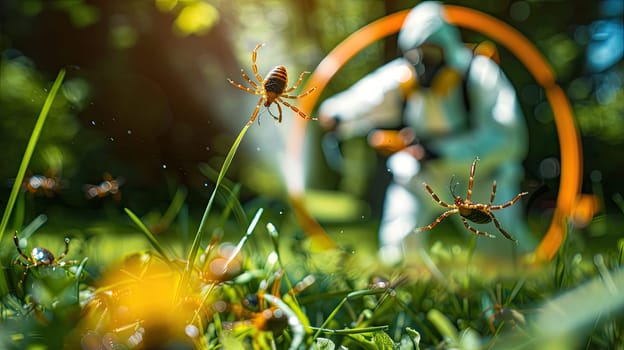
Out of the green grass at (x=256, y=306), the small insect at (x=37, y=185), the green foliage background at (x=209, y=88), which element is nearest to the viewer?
the green grass at (x=256, y=306)

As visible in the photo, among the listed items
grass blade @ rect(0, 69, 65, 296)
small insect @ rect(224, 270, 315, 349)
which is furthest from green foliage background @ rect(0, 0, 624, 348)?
small insect @ rect(224, 270, 315, 349)

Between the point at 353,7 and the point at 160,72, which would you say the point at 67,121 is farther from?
the point at 353,7

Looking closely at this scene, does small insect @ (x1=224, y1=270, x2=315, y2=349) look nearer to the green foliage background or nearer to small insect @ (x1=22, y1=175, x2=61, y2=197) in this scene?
small insect @ (x1=22, y1=175, x2=61, y2=197)

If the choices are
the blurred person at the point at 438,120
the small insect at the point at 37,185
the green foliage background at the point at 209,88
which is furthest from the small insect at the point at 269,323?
the blurred person at the point at 438,120

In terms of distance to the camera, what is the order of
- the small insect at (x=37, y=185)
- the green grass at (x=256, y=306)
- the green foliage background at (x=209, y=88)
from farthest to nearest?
1. the green foliage background at (x=209, y=88)
2. the small insect at (x=37, y=185)
3. the green grass at (x=256, y=306)

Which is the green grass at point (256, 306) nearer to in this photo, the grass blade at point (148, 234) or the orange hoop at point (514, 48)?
the grass blade at point (148, 234)

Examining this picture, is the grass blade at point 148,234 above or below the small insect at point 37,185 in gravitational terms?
above

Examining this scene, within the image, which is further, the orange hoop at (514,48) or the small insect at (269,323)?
the orange hoop at (514,48)

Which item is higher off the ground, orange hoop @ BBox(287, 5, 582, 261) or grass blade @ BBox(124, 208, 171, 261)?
grass blade @ BBox(124, 208, 171, 261)

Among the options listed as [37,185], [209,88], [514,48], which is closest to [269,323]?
[37,185]

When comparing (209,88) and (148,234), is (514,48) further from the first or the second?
(148,234)

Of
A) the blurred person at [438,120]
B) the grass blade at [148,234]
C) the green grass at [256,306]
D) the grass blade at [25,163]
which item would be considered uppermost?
the grass blade at [25,163]
